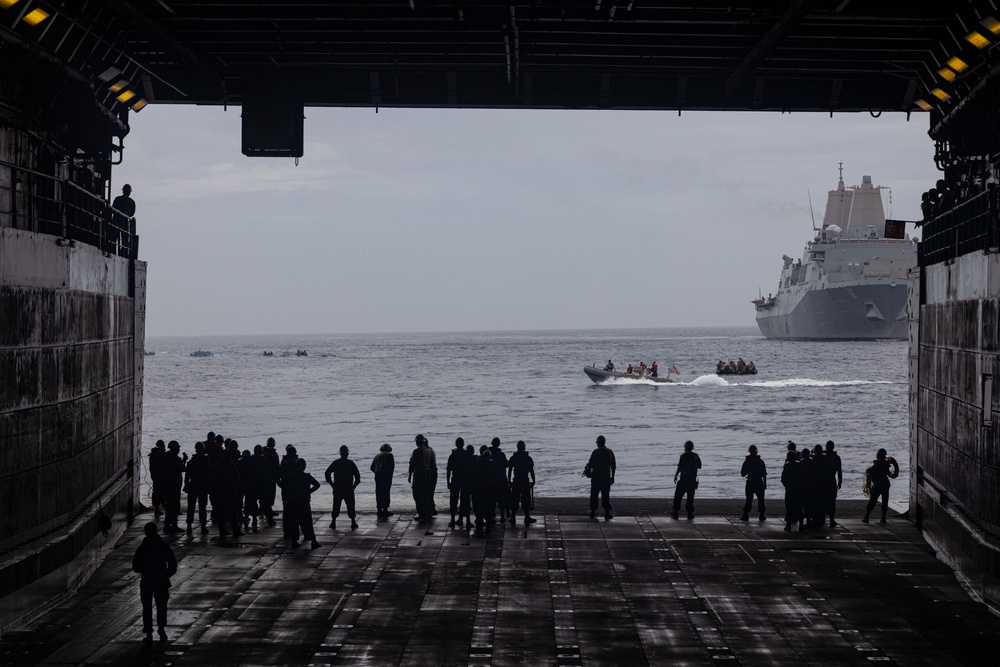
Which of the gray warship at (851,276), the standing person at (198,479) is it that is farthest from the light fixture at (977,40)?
the gray warship at (851,276)

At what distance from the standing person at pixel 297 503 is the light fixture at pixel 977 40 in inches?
496

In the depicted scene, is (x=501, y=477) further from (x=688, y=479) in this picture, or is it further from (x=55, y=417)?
(x=55, y=417)

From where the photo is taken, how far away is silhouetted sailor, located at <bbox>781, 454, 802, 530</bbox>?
20.5 m

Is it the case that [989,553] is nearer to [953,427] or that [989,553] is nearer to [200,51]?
[953,427]

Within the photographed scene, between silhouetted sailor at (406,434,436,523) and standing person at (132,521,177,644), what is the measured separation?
7.96 metres

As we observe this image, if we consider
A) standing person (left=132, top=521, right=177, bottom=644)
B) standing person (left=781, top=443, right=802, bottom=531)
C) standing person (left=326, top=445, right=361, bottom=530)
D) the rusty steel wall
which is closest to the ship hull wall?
standing person (left=132, top=521, right=177, bottom=644)

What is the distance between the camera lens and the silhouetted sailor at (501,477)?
808 inches

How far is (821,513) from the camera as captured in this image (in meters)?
21.0

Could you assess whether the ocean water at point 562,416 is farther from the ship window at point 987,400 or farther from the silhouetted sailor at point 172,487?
the ship window at point 987,400

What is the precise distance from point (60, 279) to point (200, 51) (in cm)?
626

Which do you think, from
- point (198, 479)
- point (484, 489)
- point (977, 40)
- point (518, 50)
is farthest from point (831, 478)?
Answer: point (198, 479)

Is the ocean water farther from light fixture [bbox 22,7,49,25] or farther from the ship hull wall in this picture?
light fixture [bbox 22,7,49,25]

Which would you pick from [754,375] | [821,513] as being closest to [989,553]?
[821,513]

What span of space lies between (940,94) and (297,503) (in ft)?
45.8
